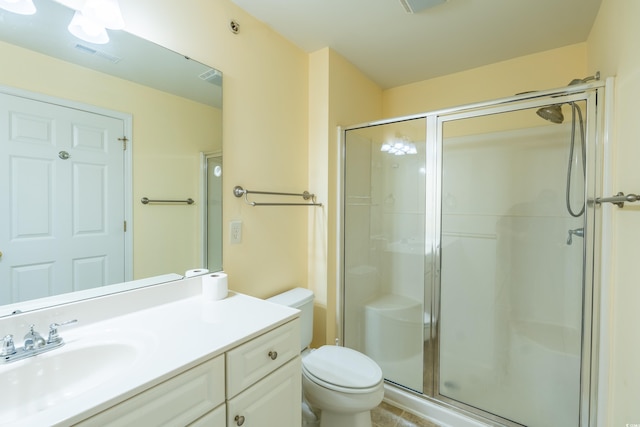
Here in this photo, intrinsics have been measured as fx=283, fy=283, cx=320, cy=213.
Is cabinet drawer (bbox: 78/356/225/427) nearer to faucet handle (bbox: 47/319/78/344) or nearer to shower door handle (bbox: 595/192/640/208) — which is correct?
faucet handle (bbox: 47/319/78/344)

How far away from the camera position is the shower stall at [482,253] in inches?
57.0

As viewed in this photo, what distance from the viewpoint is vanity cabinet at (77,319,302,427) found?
681 millimetres

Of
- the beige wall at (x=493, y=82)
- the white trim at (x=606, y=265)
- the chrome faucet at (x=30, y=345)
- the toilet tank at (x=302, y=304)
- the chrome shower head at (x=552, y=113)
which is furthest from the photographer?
the beige wall at (x=493, y=82)

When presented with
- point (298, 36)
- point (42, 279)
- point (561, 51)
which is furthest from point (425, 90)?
point (42, 279)

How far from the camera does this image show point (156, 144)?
4.07 ft

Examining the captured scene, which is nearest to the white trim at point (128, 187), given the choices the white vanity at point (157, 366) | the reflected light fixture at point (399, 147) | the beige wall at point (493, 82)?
the white vanity at point (157, 366)

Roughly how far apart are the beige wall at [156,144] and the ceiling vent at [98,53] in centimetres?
7

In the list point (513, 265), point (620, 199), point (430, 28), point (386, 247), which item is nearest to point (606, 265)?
point (620, 199)

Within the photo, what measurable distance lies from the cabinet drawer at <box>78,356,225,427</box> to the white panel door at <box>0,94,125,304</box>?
0.60m

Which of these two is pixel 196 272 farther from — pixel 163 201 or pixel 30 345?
pixel 30 345

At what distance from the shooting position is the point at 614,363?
121 centimetres

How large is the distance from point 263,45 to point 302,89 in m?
0.38

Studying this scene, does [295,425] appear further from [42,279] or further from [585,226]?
[585,226]

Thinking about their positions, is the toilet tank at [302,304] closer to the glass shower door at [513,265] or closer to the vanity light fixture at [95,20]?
the glass shower door at [513,265]
